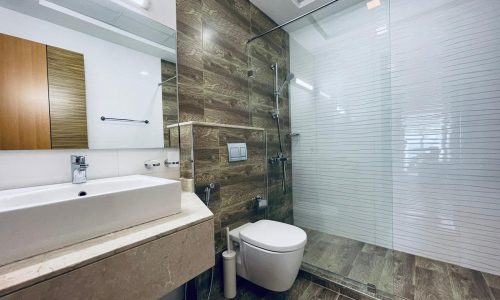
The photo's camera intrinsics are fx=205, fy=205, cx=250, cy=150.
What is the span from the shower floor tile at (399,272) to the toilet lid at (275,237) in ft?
1.69

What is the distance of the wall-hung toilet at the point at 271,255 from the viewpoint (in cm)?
125

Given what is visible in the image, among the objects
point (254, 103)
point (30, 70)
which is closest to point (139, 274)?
point (30, 70)

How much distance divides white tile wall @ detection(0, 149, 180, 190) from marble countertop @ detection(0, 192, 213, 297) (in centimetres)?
51

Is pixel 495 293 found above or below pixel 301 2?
below

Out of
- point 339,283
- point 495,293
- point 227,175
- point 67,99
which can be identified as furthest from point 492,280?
point 67,99

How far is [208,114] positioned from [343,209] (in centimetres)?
162

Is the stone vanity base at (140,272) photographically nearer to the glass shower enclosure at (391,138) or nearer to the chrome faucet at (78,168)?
the chrome faucet at (78,168)

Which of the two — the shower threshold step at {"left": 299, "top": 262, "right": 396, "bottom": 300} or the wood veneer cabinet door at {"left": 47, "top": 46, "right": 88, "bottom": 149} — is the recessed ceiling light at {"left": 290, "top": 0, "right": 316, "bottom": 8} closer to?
the wood veneer cabinet door at {"left": 47, "top": 46, "right": 88, "bottom": 149}

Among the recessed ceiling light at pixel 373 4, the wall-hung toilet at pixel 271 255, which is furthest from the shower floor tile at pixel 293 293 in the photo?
the recessed ceiling light at pixel 373 4

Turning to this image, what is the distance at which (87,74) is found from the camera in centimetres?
108

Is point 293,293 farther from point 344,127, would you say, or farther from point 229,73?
point 229,73

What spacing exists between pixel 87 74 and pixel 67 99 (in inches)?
6.6

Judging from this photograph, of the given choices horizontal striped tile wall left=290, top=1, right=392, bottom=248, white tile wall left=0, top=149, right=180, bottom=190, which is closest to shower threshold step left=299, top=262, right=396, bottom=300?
horizontal striped tile wall left=290, top=1, right=392, bottom=248

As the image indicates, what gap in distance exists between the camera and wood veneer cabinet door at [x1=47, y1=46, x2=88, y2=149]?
973mm
